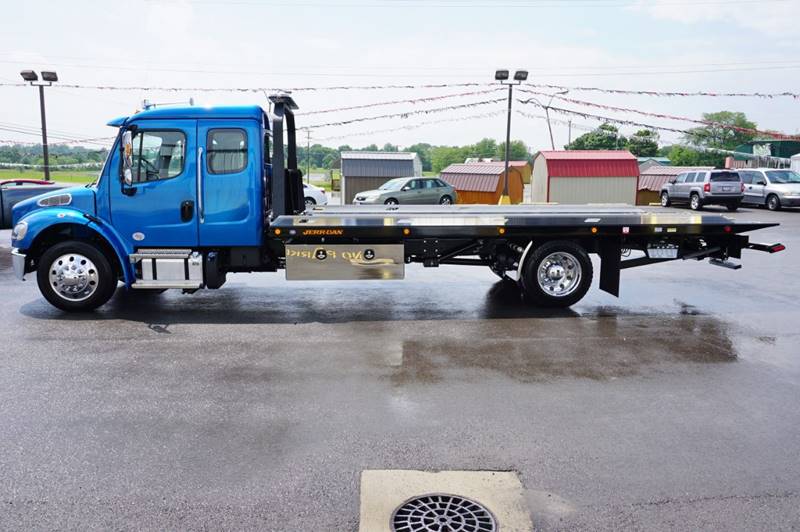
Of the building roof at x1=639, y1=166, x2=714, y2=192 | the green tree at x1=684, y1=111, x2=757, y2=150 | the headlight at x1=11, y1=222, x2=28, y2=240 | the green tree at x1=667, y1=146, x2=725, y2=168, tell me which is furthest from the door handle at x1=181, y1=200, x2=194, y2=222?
the green tree at x1=667, y1=146, x2=725, y2=168

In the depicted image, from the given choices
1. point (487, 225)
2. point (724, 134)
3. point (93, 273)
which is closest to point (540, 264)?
point (487, 225)

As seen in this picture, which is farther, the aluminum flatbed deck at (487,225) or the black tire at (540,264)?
the black tire at (540,264)

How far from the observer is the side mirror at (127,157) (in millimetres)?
8334

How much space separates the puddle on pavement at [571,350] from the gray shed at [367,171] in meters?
29.3

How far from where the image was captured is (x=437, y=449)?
15.2ft

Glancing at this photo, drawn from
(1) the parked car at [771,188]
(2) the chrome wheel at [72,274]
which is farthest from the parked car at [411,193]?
(2) the chrome wheel at [72,274]

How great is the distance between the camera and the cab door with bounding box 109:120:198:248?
8469mm

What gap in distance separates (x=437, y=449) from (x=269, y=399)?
1688mm

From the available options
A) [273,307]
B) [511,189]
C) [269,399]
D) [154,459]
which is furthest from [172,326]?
[511,189]

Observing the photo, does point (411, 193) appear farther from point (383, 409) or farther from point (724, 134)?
point (724, 134)

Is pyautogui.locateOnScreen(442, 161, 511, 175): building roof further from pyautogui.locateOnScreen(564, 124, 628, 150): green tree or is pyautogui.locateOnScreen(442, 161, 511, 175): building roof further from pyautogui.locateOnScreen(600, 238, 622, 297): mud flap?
pyautogui.locateOnScreen(564, 124, 628, 150): green tree

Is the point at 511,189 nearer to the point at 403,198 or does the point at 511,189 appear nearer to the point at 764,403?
the point at 403,198

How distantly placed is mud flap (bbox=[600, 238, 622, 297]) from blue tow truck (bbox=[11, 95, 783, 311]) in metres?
0.03

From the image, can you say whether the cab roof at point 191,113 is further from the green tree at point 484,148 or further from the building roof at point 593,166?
the green tree at point 484,148
